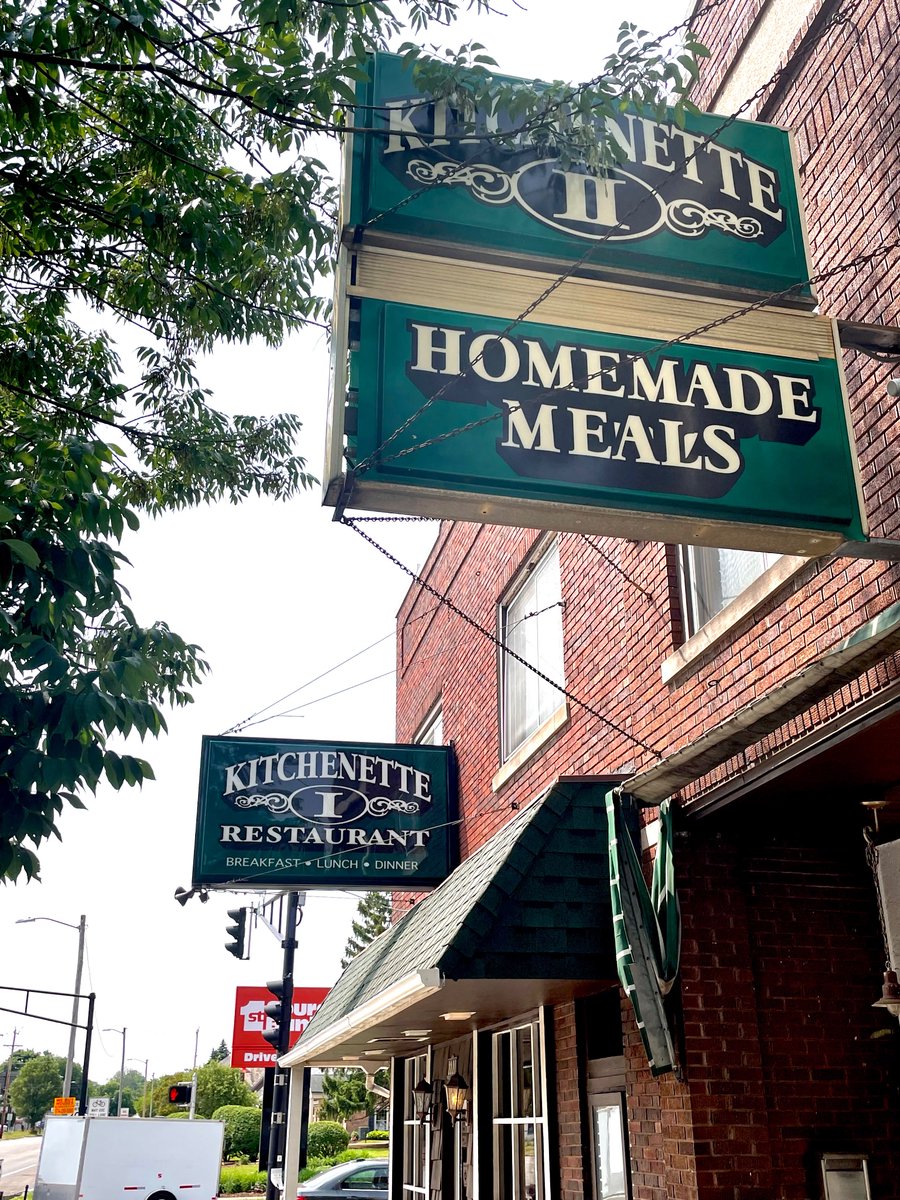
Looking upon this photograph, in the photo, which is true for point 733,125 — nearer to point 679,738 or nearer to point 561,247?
point 561,247

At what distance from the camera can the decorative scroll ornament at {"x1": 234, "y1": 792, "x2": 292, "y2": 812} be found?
10945 mm

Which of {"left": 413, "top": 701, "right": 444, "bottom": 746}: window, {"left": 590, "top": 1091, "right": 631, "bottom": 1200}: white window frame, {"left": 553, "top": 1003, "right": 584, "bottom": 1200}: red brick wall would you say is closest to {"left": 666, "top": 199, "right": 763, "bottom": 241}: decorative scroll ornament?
{"left": 590, "top": 1091, "right": 631, "bottom": 1200}: white window frame

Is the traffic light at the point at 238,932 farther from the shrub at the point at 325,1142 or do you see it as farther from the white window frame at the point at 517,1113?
the shrub at the point at 325,1142

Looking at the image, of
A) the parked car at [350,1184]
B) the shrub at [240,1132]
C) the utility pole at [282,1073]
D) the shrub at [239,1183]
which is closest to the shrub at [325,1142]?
the shrub at [239,1183]

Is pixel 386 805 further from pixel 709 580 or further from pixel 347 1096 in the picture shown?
pixel 347 1096

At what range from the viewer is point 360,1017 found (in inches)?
331

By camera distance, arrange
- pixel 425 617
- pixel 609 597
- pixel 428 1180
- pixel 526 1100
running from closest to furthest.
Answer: pixel 609 597 < pixel 526 1100 < pixel 428 1180 < pixel 425 617

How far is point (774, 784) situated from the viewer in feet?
17.4

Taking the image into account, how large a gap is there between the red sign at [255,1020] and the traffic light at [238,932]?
218 inches

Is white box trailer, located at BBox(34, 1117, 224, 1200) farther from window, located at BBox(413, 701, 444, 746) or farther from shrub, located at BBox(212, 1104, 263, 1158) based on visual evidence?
shrub, located at BBox(212, 1104, 263, 1158)

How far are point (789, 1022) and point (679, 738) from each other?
157 centimetres

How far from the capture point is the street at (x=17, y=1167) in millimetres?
42562

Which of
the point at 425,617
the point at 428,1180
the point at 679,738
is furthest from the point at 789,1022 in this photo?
the point at 425,617

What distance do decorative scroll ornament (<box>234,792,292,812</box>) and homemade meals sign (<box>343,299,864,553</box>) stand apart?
22.7 ft
